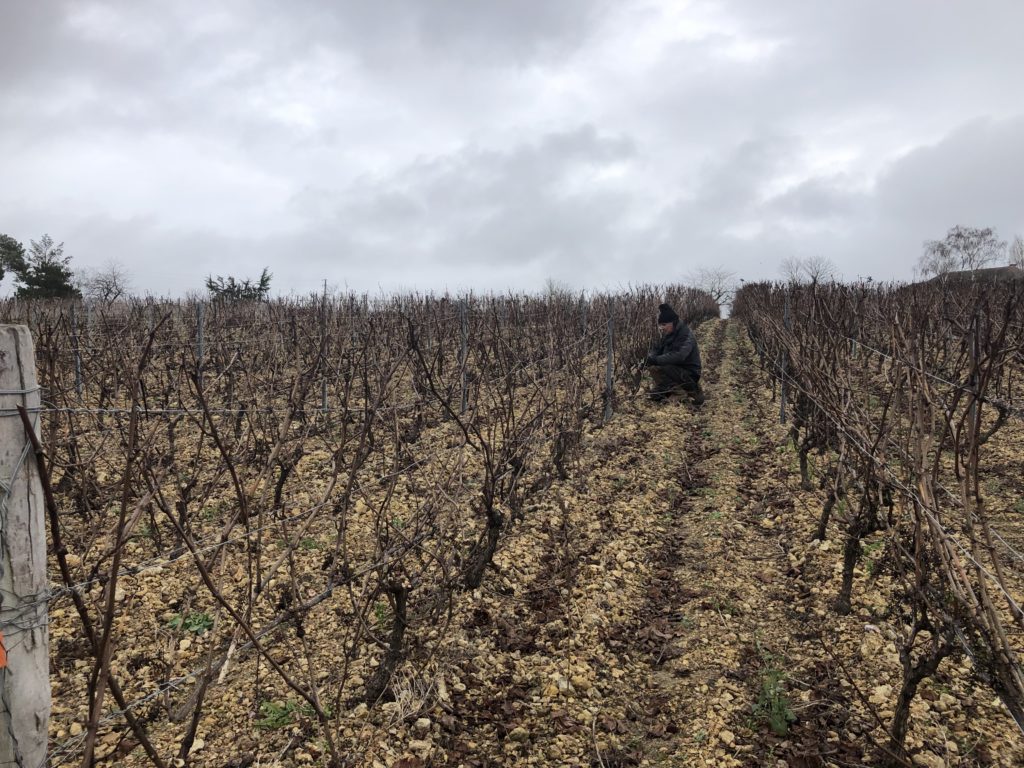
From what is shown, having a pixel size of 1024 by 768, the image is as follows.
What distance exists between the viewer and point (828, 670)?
2686 mm

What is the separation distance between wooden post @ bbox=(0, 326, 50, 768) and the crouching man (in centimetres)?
761

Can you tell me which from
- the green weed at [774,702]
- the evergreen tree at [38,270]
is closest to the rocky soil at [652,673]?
the green weed at [774,702]

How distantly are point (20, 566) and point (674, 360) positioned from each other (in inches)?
308

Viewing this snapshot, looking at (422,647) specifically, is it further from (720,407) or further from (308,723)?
(720,407)

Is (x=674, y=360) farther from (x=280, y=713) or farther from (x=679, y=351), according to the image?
(x=280, y=713)

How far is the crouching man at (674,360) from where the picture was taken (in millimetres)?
8312

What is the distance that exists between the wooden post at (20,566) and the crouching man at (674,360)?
761 cm

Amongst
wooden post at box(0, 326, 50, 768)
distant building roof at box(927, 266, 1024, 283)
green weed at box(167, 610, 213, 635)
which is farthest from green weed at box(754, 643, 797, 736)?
distant building roof at box(927, 266, 1024, 283)

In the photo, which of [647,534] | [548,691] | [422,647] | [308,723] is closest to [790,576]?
[647,534]

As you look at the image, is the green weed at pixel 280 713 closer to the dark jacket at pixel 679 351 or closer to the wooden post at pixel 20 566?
the wooden post at pixel 20 566

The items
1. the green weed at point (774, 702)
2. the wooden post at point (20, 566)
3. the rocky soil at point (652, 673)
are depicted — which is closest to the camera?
the wooden post at point (20, 566)

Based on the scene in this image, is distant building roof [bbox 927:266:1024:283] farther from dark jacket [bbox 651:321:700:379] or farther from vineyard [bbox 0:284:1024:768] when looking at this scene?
vineyard [bbox 0:284:1024:768]

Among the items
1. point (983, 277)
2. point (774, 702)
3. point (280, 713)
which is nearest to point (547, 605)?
point (774, 702)

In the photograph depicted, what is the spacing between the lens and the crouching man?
8.31m
